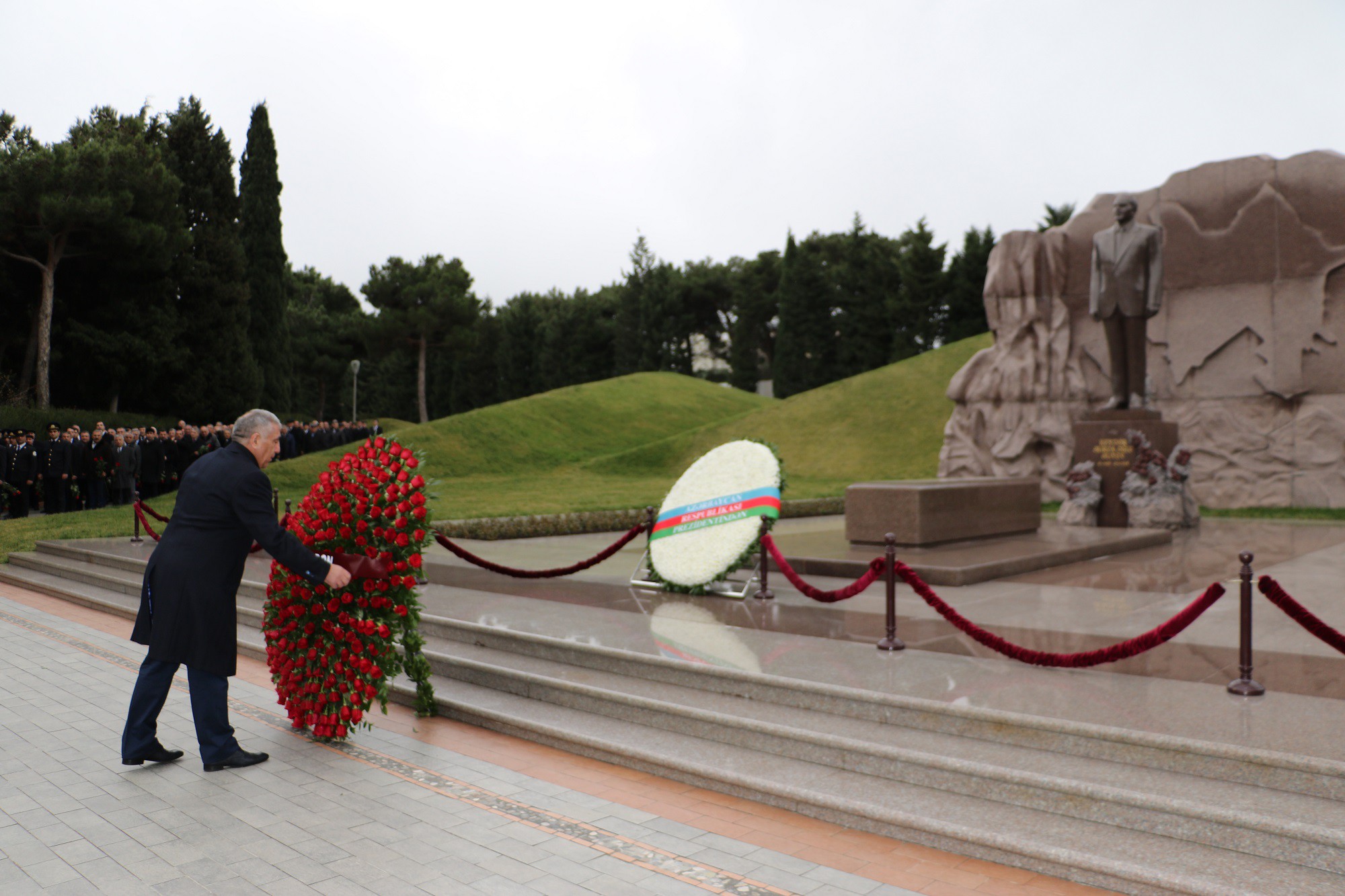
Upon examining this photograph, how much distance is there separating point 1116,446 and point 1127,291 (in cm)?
223

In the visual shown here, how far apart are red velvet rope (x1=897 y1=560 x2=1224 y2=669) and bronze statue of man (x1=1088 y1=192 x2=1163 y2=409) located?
376 inches

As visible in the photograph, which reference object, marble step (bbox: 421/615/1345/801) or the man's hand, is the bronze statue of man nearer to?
marble step (bbox: 421/615/1345/801)

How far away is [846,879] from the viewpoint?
11.9 ft

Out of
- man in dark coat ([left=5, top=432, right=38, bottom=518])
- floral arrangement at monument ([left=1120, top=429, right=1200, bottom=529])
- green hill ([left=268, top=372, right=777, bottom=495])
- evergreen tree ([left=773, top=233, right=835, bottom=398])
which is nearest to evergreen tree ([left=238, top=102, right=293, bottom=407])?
green hill ([left=268, top=372, right=777, bottom=495])

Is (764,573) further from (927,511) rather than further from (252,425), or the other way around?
(252,425)

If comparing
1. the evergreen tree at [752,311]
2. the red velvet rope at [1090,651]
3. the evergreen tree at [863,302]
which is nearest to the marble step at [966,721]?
the red velvet rope at [1090,651]

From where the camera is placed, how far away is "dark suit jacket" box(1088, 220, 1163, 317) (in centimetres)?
1358

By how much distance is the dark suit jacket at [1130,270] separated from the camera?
13.6 meters

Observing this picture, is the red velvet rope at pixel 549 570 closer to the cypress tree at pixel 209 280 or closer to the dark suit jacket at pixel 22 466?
the dark suit jacket at pixel 22 466

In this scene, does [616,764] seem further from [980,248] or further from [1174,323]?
[980,248]

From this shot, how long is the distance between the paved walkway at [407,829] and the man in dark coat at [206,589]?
0.23 metres

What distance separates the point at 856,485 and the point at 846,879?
7421mm

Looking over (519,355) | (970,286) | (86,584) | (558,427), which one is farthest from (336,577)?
(519,355)

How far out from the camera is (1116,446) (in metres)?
14.0
